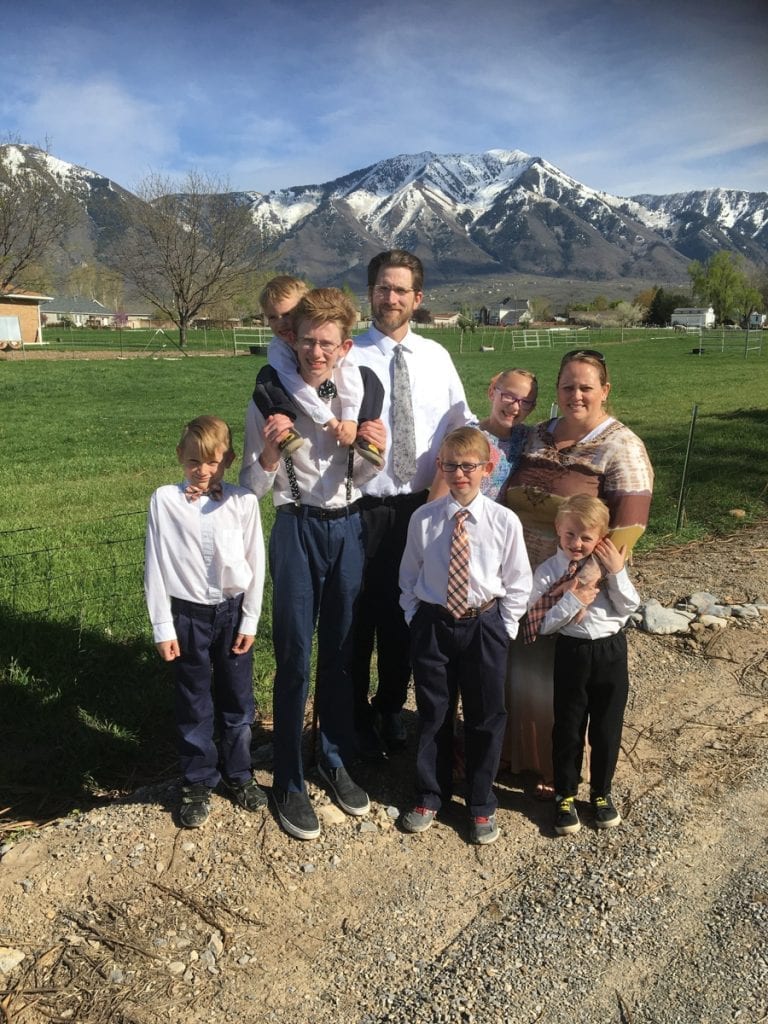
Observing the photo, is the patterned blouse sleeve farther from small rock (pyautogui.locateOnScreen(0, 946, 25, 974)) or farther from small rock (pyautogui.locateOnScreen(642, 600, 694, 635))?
small rock (pyautogui.locateOnScreen(0, 946, 25, 974))

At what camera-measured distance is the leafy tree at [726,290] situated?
125250 mm

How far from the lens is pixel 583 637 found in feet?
11.3

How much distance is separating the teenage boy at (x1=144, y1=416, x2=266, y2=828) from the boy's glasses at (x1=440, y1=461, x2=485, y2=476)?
87cm

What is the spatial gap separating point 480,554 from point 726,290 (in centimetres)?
13819

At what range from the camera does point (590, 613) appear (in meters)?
3.44

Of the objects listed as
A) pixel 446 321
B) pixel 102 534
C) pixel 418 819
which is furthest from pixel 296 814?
pixel 446 321

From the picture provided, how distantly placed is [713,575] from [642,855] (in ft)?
13.6

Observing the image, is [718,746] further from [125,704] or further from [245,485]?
[125,704]

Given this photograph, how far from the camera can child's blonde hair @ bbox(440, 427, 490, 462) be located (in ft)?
10.8

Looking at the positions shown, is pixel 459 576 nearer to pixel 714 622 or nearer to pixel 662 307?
pixel 714 622

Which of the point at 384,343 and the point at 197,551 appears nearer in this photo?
the point at 197,551

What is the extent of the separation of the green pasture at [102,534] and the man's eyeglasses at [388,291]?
2.75m

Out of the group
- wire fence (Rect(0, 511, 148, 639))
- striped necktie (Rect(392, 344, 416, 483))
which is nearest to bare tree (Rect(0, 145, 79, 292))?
wire fence (Rect(0, 511, 148, 639))

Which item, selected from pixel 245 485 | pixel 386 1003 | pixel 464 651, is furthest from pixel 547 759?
pixel 245 485
